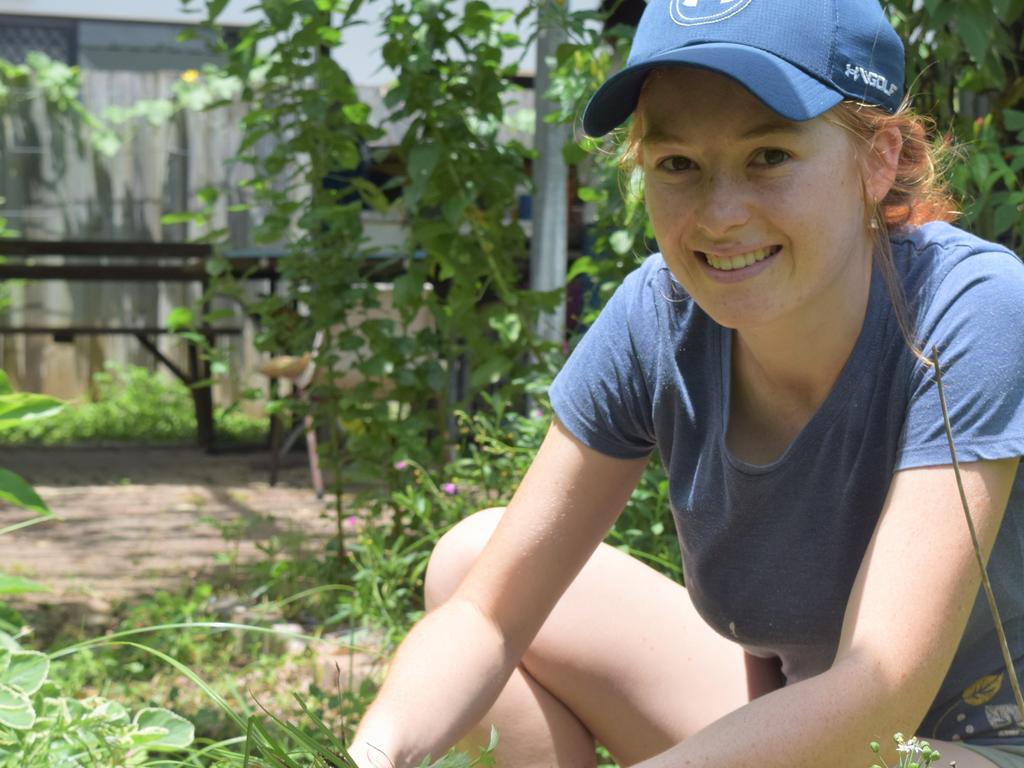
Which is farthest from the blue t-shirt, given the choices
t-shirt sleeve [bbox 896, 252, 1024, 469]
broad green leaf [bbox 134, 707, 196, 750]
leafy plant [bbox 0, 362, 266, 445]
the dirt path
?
leafy plant [bbox 0, 362, 266, 445]

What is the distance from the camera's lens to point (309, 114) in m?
3.33

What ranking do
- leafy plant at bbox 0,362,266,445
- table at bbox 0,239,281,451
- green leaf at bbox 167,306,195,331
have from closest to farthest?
green leaf at bbox 167,306,195,331 → table at bbox 0,239,281,451 → leafy plant at bbox 0,362,266,445

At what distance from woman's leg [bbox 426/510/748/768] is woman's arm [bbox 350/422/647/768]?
0.42 feet

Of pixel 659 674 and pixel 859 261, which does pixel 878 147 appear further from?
pixel 659 674

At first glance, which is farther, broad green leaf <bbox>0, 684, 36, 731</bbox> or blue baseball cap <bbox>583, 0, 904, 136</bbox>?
broad green leaf <bbox>0, 684, 36, 731</bbox>

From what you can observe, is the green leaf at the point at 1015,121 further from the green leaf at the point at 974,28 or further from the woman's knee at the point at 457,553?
the woman's knee at the point at 457,553

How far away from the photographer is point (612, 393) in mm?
1641

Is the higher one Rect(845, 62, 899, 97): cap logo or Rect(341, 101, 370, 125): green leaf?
Rect(845, 62, 899, 97): cap logo

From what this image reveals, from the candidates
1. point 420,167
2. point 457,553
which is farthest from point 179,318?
point 457,553

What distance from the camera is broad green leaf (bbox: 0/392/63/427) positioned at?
1956mm

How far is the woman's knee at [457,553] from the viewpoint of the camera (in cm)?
180

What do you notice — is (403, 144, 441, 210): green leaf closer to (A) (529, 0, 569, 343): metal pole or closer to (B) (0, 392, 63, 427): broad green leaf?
(A) (529, 0, 569, 343): metal pole

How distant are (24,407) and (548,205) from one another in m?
1.73

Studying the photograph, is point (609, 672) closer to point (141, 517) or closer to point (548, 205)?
point (548, 205)
